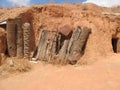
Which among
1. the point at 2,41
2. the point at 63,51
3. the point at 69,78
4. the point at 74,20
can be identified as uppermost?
the point at 74,20

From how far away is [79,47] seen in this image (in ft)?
35.6

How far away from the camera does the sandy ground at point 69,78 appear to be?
7.79 m

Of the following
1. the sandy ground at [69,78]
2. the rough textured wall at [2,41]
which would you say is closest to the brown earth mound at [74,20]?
the rough textured wall at [2,41]

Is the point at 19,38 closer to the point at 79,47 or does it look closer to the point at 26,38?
the point at 26,38

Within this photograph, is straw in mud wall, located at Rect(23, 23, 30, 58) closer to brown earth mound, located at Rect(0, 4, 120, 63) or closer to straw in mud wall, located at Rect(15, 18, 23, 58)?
straw in mud wall, located at Rect(15, 18, 23, 58)

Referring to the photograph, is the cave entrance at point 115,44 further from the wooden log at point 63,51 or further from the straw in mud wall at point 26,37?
the straw in mud wall at point 26,37

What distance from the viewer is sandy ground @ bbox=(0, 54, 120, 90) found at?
7.79 m

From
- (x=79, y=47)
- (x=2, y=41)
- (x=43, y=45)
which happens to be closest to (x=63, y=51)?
(x=79, y=47)

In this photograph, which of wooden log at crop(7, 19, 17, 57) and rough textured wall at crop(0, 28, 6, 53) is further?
wooden log at crop(7, 19, 17, 57)

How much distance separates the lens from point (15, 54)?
11383 millimetres

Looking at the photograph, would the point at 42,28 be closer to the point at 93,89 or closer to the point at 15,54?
the point at 15,54

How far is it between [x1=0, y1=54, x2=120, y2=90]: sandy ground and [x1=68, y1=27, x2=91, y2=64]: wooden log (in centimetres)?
51

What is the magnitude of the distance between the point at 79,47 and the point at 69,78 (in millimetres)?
2670

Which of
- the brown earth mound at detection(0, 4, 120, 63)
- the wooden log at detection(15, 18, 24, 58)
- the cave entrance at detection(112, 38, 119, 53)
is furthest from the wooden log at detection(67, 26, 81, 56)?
the cave entrance at detection(112, 38, 119, 53)
